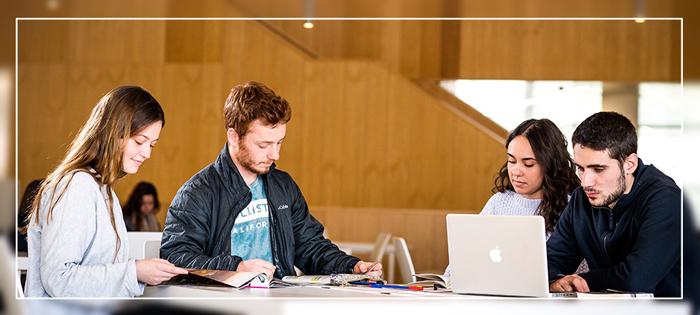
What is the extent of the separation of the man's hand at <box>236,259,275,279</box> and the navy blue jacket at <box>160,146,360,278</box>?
25mm

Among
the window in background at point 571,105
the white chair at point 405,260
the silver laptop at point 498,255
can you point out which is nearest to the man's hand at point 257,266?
the silver laptop at point 498,255

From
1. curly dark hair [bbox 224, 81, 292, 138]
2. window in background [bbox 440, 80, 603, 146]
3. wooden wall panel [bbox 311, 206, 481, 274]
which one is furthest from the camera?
window in background [bbox 440, 80, 603, 146]

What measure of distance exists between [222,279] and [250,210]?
51 cm

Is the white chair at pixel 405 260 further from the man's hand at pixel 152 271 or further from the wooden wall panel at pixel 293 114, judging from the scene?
the wooden wall panel at pixel 293 114

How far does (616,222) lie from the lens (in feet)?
12.2

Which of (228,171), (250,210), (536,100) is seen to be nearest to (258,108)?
(228,171)

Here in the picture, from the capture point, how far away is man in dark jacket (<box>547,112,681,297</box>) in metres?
3.51

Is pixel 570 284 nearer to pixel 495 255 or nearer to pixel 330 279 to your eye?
pixel 495 255

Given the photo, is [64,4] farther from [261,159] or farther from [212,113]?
[261,159]

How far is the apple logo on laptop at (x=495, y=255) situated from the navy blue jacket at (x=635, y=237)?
431 mm

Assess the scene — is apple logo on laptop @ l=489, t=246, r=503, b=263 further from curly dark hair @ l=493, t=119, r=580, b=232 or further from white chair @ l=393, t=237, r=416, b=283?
white chair @ l=393, t=237, r=416, b=283

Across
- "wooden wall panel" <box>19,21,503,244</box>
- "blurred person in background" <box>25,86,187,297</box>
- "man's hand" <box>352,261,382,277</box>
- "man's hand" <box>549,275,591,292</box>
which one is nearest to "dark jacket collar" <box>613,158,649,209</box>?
"man's hand" <box>549,275,591,292</box>

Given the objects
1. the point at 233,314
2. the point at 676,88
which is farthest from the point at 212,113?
the point at 233,314

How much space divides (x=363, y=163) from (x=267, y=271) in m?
5.78
